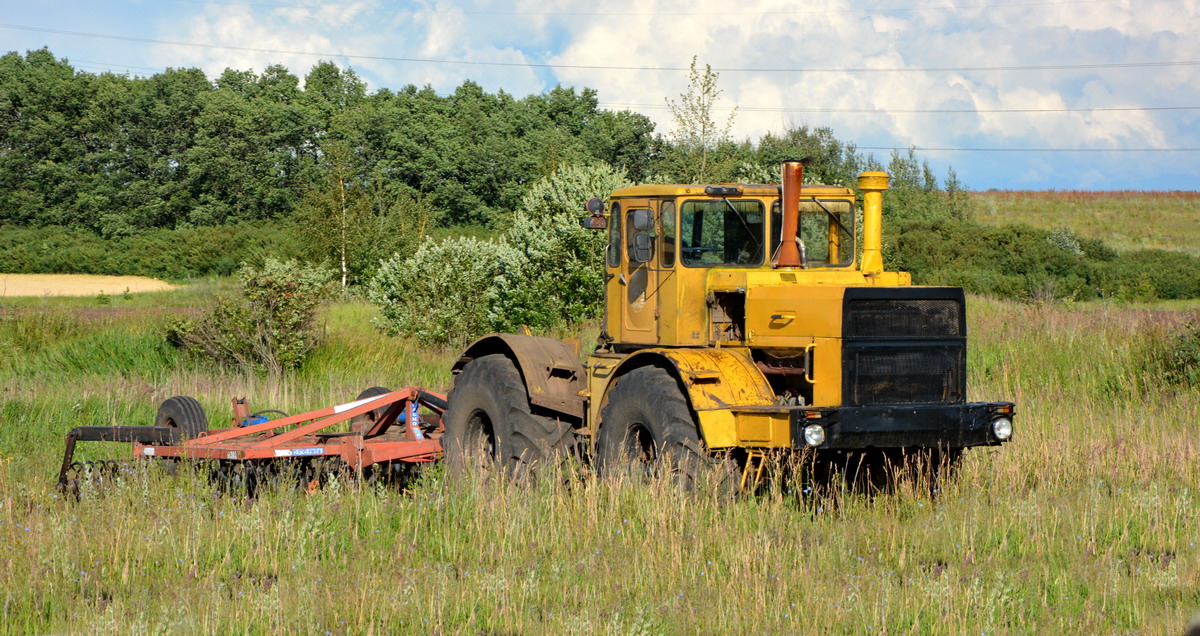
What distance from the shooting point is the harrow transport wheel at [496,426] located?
8906mm

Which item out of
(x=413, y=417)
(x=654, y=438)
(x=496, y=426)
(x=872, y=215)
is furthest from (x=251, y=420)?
(x=872, y=215)

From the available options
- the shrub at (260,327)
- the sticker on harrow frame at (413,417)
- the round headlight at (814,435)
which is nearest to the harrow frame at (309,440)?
the sticker on harrow frame at (413,417)

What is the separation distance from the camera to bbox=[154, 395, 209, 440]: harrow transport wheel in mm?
9953

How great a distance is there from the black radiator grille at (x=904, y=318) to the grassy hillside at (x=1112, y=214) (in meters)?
51.8

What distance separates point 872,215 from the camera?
8.68 m

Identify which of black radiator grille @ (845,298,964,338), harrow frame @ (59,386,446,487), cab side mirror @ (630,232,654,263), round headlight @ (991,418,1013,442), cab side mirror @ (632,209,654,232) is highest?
cab side mirror @ (632,209,654,232)

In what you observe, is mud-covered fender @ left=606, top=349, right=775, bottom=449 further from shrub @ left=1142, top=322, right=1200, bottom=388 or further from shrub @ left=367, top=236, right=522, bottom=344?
shrub @ left=367, top=236, right=522, bottom=344

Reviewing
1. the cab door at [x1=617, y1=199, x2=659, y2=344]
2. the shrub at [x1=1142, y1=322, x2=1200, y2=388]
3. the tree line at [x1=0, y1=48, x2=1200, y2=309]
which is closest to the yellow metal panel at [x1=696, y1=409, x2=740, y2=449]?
the cab door at [x1=617, y1=199, x2=659, y2=344]

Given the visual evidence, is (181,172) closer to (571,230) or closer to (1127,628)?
(571,230)

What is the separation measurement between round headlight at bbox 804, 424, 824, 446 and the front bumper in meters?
0.02

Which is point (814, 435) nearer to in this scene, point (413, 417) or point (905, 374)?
point (905, 374)

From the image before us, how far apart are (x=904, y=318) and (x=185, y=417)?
19.9ft

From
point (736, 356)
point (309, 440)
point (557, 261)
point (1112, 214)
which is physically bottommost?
point (309, 440)

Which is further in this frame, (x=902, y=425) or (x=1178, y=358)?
(x=1178, y=358)
